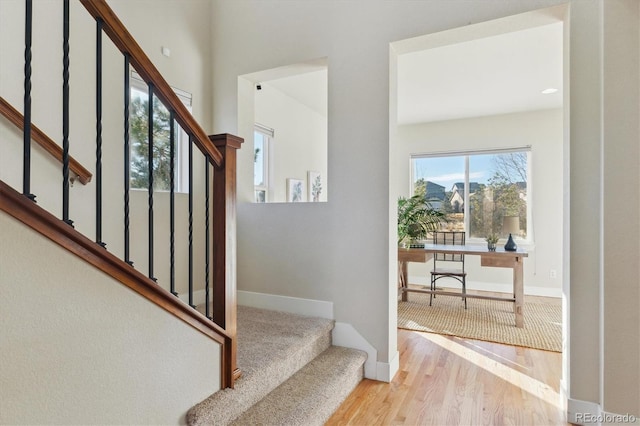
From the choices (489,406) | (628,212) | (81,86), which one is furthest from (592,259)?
(81,86)

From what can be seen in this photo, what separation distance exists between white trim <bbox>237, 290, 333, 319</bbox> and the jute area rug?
1401 mm

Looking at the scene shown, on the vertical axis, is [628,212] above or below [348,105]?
below

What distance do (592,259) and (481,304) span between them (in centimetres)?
288

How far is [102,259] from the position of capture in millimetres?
1158

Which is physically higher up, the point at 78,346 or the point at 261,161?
the point at 261,161

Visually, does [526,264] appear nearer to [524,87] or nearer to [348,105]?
[524,87]

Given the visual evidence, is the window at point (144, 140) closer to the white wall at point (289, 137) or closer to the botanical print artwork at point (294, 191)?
the white wall at point (289, 137)

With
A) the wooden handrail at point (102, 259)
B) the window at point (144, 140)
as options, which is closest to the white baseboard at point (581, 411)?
→ the wooden handrail at point (102, 259)

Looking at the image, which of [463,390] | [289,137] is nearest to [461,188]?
[289,137]

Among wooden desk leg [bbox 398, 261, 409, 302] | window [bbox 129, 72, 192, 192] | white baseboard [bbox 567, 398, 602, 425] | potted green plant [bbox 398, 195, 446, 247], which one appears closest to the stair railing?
window [bbox 129, 72, 192, 192]

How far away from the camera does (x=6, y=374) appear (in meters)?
0.93

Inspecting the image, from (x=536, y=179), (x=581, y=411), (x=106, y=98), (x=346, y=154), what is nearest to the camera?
(x=581, y=411)

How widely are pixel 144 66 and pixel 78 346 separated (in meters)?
1.02

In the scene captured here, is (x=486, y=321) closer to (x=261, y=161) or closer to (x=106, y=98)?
(x=261, y=161)
